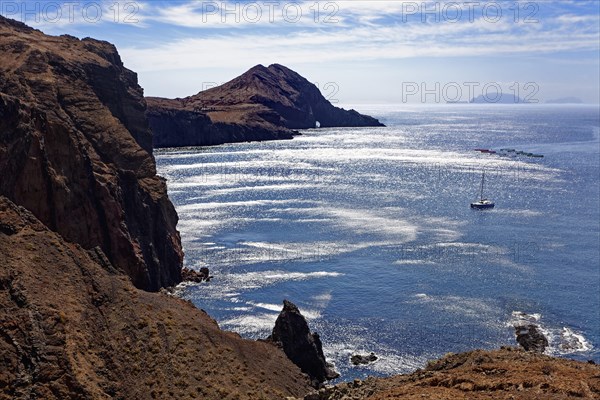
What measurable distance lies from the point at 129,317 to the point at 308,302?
130 feet

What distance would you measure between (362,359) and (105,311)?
98.1 ft

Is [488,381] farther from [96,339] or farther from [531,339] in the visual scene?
[531,339]

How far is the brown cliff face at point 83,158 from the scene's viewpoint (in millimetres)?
58812

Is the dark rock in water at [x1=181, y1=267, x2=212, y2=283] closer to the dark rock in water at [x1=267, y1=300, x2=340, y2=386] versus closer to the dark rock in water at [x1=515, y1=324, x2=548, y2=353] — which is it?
the dark rock in water at [x1=267, y1=300, x2=340, y2=386]

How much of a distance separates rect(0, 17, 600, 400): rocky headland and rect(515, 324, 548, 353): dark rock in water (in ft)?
1.06

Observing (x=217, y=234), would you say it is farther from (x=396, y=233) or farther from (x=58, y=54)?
(x=58, y=54)

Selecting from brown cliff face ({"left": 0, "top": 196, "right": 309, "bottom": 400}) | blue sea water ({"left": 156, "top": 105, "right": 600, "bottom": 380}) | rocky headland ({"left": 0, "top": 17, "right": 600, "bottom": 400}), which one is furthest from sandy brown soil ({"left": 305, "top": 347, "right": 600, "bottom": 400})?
blue sea water ({"left": 156, "top": 105, "right": 600, "bottom": 380})

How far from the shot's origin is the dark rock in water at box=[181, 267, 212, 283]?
8194 cm

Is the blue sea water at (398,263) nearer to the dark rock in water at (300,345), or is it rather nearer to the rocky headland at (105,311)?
the dark rock in water at (300,345)

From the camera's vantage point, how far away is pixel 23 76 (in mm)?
71375

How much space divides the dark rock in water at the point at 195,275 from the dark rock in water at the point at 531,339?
136ft

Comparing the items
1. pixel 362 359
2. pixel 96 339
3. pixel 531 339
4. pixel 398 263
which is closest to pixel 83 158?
pixel 96 339

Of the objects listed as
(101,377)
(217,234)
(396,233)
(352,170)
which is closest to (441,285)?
(396,233)

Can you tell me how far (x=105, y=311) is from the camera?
126 feet
